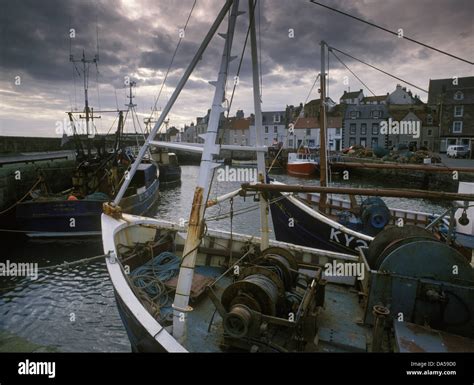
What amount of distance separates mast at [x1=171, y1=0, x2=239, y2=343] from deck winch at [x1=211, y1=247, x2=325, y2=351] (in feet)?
1.98

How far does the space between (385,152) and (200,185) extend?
5389 centimetres

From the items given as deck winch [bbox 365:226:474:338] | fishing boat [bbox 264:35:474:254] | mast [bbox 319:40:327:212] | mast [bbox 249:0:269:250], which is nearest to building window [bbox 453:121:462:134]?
fishing boat [bbox 264:35:474:254]

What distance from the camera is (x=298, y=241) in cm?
1458

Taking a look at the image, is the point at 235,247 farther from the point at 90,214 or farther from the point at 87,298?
the point at 90,214

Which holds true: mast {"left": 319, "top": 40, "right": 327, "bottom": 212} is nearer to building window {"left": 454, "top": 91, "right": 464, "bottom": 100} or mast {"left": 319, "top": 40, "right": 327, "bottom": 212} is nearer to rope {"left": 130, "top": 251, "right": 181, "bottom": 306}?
rope {"left": 130, "top": 251, "right": 181, "bottom": 306}

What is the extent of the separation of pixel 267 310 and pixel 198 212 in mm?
1999

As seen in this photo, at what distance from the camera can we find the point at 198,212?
5.34 metres

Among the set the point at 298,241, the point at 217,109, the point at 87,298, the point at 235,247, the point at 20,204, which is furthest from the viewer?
the point at 20,204

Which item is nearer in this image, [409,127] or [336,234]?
[336,234]

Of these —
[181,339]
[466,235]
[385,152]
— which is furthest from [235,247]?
[385,152]

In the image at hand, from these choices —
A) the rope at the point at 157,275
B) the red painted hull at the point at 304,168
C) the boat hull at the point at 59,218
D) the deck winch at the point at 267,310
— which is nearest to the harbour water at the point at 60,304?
the boat hull at the point at 59,218

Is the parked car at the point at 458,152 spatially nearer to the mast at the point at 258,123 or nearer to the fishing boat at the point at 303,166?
the fishing boat at the point at 303,166

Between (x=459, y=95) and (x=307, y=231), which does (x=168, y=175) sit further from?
(x=459, y=95)

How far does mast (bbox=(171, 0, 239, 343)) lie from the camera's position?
523 cm
